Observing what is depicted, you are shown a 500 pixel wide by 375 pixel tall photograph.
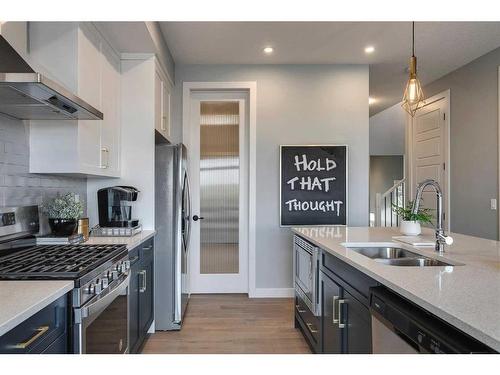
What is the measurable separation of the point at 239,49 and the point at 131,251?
228cm

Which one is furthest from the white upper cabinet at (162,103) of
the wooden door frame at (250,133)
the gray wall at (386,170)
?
the gray wall at (386,170)

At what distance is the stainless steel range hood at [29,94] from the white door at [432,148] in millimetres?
4057

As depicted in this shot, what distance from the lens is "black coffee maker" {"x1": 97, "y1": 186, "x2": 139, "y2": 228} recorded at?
105 inches

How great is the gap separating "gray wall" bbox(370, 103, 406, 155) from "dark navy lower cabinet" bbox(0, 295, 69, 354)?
804 centimetres

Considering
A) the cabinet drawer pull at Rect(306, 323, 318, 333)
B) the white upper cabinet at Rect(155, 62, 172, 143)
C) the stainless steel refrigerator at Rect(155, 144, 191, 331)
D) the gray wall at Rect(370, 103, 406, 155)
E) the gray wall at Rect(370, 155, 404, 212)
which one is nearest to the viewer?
the cabinet drawer pull at Rect(306, 323, 318, 333)

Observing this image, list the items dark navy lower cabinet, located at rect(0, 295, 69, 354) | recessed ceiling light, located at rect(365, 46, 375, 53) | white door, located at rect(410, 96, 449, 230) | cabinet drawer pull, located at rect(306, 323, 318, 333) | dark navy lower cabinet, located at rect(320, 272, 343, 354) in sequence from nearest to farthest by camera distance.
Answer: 1. dark navy lower cabinet, located at rect(0, 295, 69, 354)
2. dark navy lower cabinet, located at rect(320, 272, 343, 354)
3. cabinet drawer pull, located at rect(306, 323, 318, 333)
4. recessed ceiling light, located at rect(365, 46, 375, 53)
5. white door, located at rect(410, 96, 449, 230)

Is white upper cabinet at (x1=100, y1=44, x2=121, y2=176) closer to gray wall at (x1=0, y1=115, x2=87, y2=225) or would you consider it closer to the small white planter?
gray wall at (x1=0, y1=115, x2=87, y2=225)

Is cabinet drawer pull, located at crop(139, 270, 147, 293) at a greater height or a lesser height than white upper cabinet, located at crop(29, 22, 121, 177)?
lesser

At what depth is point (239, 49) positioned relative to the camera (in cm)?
349

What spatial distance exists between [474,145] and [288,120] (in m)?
2.06

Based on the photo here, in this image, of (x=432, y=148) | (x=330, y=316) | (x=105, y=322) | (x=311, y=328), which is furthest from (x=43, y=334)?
(x=432, y=148)

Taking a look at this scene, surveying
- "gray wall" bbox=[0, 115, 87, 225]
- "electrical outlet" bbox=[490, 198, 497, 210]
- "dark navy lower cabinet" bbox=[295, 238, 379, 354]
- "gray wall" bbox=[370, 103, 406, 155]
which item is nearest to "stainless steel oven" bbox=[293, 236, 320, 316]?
"dark navy lower cabinet" bbox=[295, 238, 379, 354]

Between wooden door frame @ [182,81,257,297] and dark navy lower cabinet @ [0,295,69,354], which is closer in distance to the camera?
dark navy lower cabinet @ [0,295,69,354]

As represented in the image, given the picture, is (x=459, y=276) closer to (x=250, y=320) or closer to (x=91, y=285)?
(x=91, y=285)
